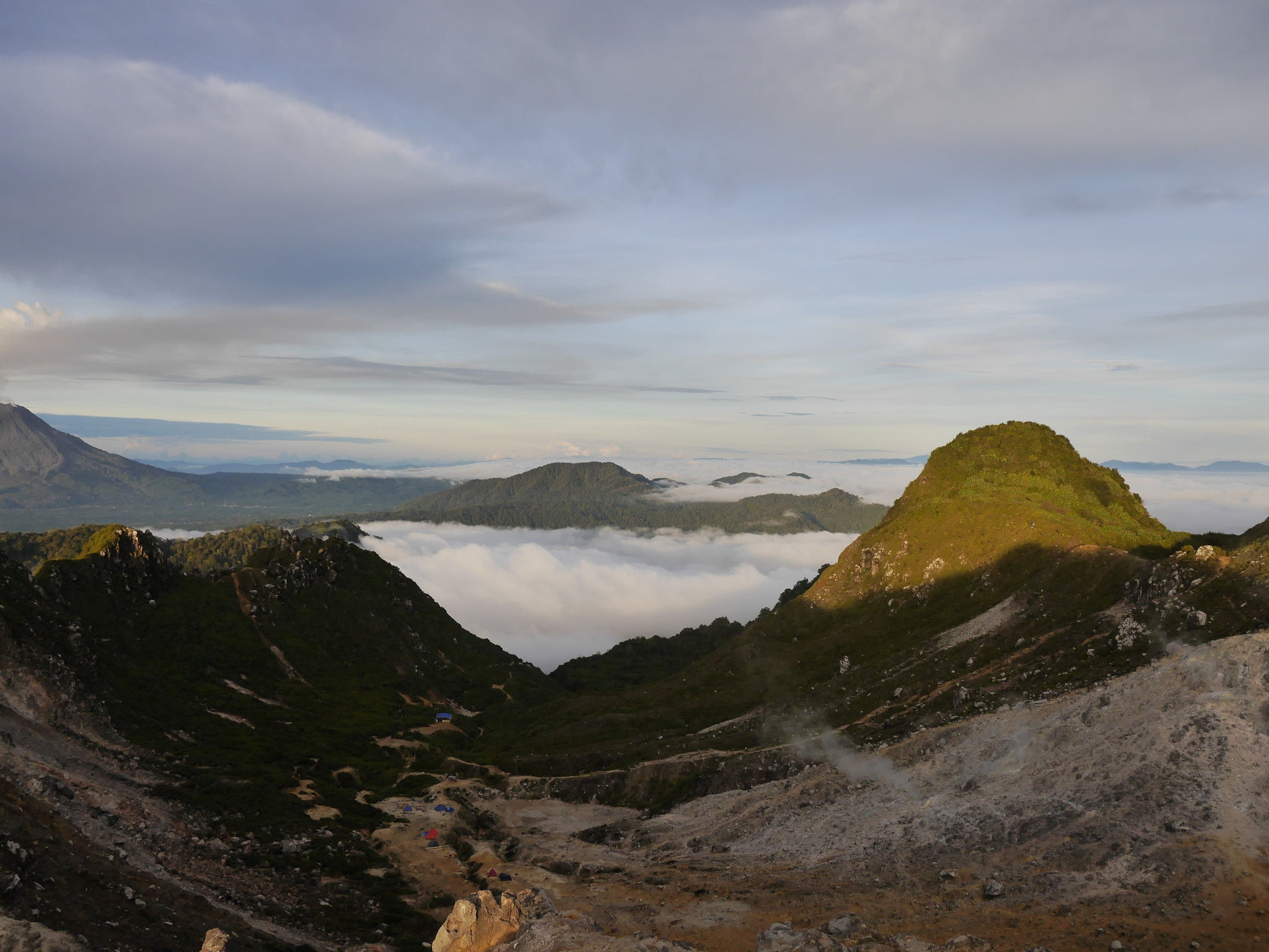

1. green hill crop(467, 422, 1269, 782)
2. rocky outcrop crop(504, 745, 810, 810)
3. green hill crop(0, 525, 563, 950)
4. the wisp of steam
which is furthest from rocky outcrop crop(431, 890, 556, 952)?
rocky outcrop crop(504, 745, 810, 810)

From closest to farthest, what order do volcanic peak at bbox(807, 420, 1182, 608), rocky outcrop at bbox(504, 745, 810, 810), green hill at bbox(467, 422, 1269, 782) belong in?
green hill at bbox(467, 422, 1269, 782), rocky outcrop at bbox(504, 745, 810, 810), volcanic peak at bbox(807, 420, 1182, 608)

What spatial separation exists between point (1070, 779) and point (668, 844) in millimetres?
43215

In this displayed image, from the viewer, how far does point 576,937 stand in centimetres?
3772

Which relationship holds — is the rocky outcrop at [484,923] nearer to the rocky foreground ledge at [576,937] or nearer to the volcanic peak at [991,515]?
the rocky foreground ledge at [576,937]

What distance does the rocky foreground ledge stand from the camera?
35625 mm

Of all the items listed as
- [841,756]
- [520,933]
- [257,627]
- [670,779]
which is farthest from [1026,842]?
[257,627]

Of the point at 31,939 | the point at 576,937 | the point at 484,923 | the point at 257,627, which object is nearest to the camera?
the point at 31,939

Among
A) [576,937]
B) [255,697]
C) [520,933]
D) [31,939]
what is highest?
[31,939]

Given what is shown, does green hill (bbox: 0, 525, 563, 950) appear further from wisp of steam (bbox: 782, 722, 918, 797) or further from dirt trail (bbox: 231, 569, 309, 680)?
wisp of steam (bbox: 782, 722, 918, 797)

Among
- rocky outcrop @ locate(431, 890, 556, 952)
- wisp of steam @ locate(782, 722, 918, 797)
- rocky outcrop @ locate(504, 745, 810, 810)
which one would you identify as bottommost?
rocky outcrop @ locate(504, 745, 810, 810)

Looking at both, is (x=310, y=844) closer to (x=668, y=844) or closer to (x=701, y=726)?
(x=668, y=844)

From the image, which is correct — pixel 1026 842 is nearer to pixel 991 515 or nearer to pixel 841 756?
pixel 841 756

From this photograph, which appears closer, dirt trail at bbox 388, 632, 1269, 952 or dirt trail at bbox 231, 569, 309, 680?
dirt trail at bbox 388, 632, 1269, 952

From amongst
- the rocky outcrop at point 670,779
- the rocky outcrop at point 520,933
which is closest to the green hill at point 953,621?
the rocky outcrop at point 670,779
